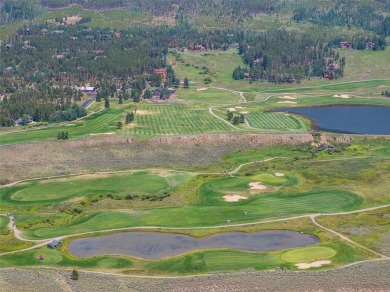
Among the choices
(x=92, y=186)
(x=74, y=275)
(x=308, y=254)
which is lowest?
(x=92, y=186)

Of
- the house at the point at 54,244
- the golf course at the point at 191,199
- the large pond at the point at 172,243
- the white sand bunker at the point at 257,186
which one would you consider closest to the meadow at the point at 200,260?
the golf course at the point at 191,199

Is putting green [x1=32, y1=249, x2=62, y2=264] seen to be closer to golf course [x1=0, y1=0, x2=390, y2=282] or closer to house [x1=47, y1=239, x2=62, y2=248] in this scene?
golf course [x1=0, y1=0, x2=390, y2=282]

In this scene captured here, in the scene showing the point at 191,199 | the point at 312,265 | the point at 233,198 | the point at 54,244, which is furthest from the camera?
the point at 191,199

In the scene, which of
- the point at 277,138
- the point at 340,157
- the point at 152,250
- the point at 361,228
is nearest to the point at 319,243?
the point at 361,228

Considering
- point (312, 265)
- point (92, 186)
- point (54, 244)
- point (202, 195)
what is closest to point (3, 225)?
point (54, 244)

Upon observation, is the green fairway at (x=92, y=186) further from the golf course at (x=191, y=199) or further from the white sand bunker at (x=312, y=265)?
the white sand bunker at (x=312, y=265)

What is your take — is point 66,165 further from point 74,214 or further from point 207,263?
point 207,263

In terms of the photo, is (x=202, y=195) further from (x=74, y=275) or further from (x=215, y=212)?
(x=74, y=275)

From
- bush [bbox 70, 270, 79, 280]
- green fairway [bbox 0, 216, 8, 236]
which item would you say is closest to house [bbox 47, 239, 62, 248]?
green fairway [bbox 0, 216, 8, 236]
